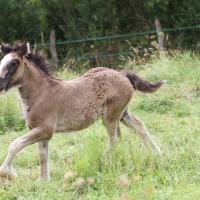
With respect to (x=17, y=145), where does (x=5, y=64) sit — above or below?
above

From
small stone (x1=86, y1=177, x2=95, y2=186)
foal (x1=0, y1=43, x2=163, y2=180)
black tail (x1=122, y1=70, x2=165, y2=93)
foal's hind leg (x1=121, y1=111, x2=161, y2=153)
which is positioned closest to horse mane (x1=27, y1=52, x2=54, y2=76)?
foal (x1=0, y1=43, x2=163, y2=180)

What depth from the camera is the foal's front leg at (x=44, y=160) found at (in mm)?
7247

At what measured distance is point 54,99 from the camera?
24.6 ft

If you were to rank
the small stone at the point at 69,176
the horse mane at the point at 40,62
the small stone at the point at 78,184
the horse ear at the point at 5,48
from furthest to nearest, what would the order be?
1. the horse mane at the point at 40,62
2. the horse ear at the point at 5,48
3. the small stone at the point at 69,176
4. the small stone at the point at 78,184

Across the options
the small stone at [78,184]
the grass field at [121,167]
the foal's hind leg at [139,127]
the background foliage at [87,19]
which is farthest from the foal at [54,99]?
the background foliage at [87,19]

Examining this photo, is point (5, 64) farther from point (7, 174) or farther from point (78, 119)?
point (7, 174)

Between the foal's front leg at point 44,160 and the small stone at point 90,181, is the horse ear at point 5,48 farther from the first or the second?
the small stone at point 90,181

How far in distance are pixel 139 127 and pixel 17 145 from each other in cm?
186

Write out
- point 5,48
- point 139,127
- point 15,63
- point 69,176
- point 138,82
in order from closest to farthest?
point 69,176 → point 15,63 → point 5,48 → point 139,127 → point 138,82

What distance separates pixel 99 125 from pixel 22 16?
15.7 meters

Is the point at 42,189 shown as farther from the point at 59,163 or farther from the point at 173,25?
the point at 173,25

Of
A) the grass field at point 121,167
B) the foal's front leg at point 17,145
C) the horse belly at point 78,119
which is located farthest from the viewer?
the horse belly at point 78,119

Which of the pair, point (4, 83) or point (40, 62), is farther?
point (40, 62)

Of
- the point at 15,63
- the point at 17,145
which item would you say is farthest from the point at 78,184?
the point at 15,63
